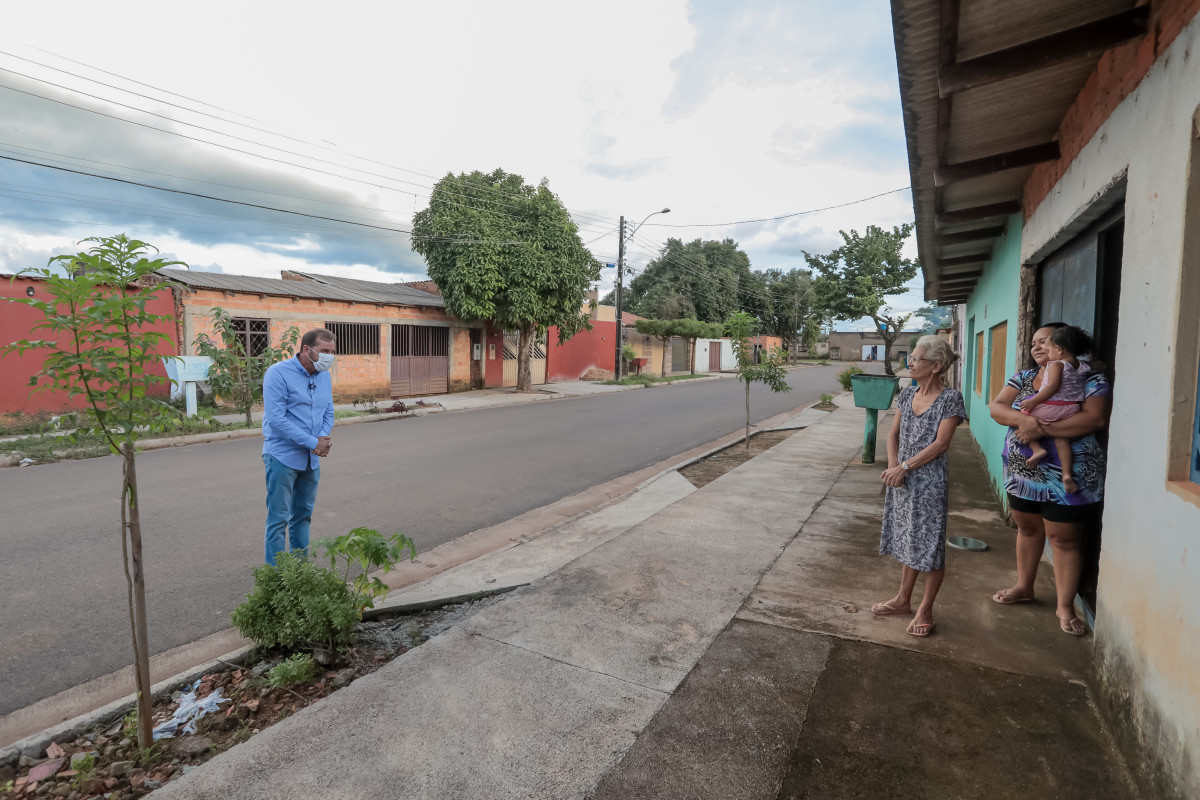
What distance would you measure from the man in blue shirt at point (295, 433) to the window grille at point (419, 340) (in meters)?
15.5

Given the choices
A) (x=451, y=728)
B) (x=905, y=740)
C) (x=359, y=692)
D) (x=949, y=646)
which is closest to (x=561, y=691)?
(x=451, y=728)

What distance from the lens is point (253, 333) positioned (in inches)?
622

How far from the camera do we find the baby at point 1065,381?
3182mm

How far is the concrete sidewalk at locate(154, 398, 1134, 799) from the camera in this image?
2.35 m

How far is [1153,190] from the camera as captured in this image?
98.8 inches

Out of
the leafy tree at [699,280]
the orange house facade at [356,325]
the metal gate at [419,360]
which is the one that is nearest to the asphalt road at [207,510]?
the orange house facade at [356,325]

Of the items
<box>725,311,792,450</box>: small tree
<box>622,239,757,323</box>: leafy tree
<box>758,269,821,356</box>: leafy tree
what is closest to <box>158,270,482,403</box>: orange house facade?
<box>725,311,792,450</box>: small tree

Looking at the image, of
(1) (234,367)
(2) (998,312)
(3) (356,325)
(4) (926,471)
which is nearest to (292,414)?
(4) (926,471)

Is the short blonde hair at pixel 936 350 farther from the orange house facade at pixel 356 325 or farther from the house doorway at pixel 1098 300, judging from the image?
the orange house facade at pixel 356 325

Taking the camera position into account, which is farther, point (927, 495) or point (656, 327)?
point (656, 327)

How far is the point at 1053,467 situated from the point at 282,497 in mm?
4459

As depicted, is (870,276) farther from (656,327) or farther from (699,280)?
(699,280)

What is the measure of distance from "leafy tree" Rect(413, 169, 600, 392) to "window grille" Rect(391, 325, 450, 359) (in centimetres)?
92

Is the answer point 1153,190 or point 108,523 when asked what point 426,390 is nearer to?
point 108,523
